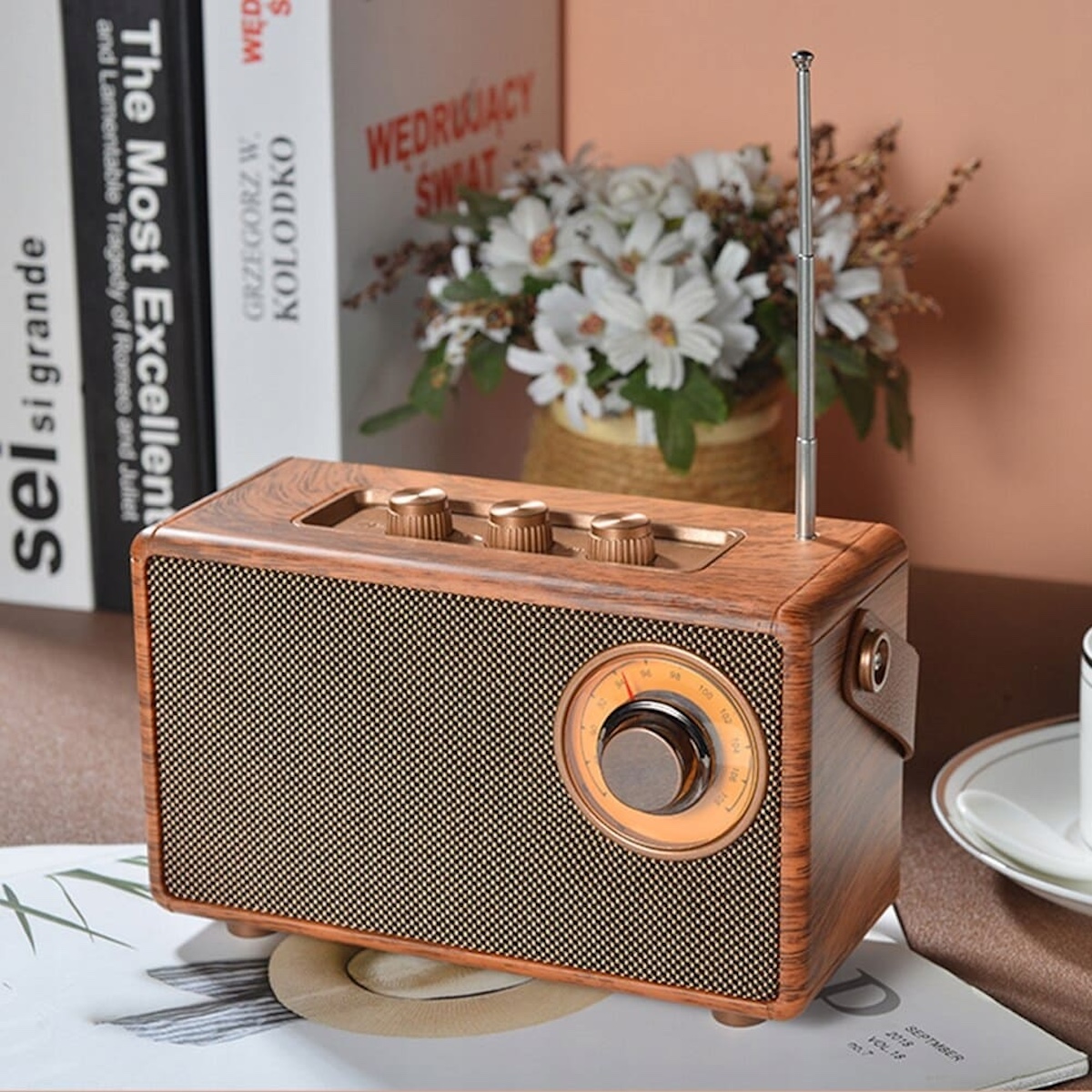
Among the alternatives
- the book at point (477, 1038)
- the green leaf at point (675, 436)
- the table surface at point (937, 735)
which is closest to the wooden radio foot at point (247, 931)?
the book at point (477, 1038)

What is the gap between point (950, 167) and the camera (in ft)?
3.47

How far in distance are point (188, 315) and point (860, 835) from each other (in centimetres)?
48

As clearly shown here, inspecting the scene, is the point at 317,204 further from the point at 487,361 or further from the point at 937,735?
the point at 937,735

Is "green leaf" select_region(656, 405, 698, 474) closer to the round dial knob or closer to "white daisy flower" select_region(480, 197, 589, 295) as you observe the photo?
"white daisy flower" select_region(480, 197, 589, 295)

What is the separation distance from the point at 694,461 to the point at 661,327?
0.08 m

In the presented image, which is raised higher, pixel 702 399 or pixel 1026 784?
pixel 702 399

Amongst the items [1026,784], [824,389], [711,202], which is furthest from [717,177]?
[1026,784]

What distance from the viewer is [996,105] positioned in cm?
104

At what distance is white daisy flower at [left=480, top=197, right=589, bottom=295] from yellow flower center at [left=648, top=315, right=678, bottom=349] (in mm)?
55

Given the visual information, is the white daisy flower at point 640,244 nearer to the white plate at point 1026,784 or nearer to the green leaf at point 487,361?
the green leaf at point 487,361

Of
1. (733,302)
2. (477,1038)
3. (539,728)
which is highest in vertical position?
(733,302)

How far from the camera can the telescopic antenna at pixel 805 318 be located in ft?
1.92

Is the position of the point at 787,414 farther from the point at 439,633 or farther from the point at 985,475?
the point at 439,633

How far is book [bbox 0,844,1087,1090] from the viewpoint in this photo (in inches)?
23.6
